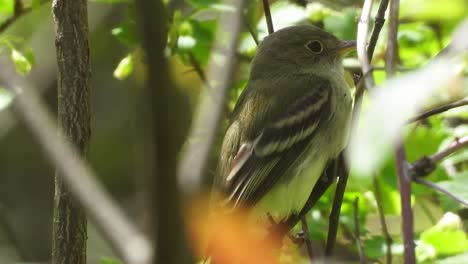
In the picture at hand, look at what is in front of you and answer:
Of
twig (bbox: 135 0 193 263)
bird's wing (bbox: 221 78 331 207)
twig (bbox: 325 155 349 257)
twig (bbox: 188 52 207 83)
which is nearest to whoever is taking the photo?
twig (bbox: 135 0 193 263)

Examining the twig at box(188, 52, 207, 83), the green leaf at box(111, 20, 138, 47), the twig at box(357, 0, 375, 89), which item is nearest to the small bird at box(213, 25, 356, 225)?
the twig at box(188, 52, 207, 83)

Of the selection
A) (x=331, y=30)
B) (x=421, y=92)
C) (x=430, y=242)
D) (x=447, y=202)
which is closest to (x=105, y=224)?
(x=421, y=92)

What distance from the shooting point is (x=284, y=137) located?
4.00 m

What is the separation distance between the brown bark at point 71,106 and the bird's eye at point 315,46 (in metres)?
1.82

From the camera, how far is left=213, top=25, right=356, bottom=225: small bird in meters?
3.87

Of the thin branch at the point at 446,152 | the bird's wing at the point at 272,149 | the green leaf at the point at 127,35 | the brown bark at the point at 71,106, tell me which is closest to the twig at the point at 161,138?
the thin branch at the point at 446,152

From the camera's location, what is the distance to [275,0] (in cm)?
428

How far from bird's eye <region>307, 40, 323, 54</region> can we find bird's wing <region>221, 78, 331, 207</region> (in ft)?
1.22

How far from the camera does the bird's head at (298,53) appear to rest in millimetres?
4414

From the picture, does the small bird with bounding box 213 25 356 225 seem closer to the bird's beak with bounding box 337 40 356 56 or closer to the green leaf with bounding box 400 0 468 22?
the bird's beak with bounding box 337 40 356 56

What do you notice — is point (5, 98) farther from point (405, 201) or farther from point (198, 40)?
point (405, 201)

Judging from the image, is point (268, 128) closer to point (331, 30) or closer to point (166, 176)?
point (331, 30)

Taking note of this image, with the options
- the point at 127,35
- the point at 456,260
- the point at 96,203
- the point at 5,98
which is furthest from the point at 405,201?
the point at 127,35

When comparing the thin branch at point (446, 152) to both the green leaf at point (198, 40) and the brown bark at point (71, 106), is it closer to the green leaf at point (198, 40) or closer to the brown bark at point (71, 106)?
the brown bark at point (71, 106)
